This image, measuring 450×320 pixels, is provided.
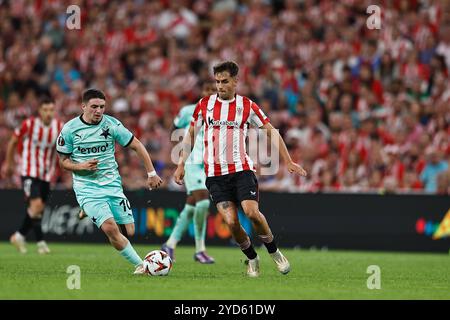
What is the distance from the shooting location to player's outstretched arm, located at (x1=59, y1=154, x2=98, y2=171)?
10852 millimetres

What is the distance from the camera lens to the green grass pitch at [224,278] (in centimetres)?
923

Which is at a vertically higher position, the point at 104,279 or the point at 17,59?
the point at 17,59

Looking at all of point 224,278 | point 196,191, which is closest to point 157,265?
point 224,278

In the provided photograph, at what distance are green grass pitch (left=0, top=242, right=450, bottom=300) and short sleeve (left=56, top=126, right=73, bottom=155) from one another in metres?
1.42

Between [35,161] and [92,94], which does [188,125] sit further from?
[35,161]

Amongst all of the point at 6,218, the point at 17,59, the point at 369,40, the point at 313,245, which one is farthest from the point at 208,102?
the point at 17,59

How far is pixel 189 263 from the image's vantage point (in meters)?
13.8

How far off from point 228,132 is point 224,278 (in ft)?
5.44

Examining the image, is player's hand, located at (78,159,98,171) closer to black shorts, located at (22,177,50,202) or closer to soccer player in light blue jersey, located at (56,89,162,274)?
soccer player in light blue jersey, located at (56,89,162,274)

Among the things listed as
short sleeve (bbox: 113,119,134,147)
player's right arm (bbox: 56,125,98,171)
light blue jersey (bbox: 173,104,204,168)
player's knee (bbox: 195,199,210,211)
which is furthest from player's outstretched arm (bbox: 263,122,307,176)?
player's knee (bbox: 195,199,210,211)

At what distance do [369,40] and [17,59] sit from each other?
27.9 ft

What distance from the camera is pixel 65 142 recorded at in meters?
11.2
